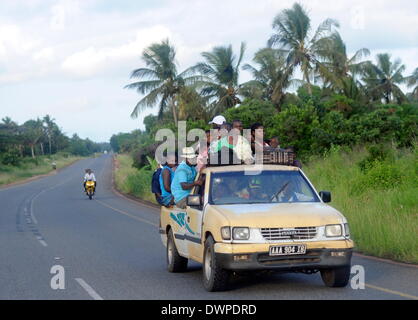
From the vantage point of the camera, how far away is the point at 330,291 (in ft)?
31.3

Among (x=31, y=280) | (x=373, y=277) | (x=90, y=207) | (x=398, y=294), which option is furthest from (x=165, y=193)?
(x=90, y=207)

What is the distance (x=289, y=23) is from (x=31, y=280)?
35.8m

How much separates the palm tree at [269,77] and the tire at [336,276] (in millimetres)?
35259

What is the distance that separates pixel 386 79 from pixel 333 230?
5659 centimetres

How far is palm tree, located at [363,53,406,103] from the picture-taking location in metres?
61.1

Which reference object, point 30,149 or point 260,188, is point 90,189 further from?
point 30,149

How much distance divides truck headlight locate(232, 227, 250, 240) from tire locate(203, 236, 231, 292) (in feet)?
1.41

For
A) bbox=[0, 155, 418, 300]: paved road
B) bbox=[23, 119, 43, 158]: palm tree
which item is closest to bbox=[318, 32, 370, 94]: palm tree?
bbox=[0, 155, 418, 300]: paved road

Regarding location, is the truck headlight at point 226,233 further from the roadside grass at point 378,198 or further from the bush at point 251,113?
the bush at point 251,113

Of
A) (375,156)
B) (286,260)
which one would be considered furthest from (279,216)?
(375,156)

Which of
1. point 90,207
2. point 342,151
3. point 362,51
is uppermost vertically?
point 362,51

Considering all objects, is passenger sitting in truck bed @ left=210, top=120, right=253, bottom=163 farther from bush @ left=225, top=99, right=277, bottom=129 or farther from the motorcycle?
the motorcycle

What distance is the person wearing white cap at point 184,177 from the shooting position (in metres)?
11.5

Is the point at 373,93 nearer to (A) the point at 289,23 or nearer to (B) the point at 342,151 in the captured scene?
(A) the point at 289,23
